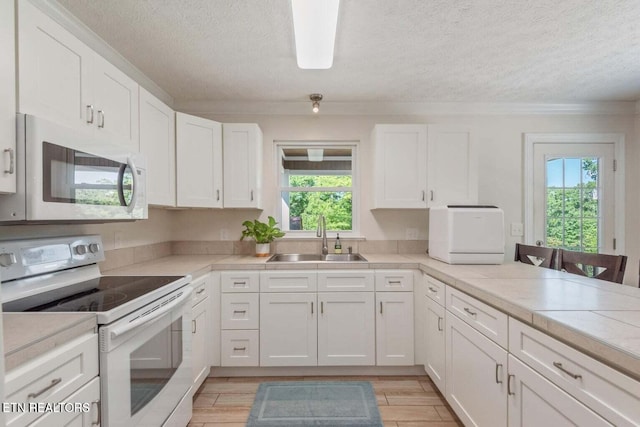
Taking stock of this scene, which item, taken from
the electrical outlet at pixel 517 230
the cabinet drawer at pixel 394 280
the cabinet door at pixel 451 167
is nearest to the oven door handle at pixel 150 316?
the cabinet drawer at pixel 394 280

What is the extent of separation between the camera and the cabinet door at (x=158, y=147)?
6.50 ft

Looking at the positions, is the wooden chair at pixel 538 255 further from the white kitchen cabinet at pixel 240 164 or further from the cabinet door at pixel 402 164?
the white kitchen cabinet at pixel 240 164

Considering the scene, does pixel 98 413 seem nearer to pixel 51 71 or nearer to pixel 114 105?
pixel 51 71

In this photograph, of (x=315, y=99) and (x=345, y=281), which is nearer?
(x=345, y=281)

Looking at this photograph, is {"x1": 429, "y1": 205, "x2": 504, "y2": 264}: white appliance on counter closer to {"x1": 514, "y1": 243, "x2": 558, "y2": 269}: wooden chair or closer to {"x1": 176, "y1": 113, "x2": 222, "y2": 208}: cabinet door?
{"x1": 514, "y1": 243, "x2": 558, "y2": 269}: wooden chair

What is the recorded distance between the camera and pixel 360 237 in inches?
118

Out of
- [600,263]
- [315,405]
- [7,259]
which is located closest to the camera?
[7,259]

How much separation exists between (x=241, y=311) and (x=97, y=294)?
1.12 m

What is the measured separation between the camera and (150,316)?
1.33 metres

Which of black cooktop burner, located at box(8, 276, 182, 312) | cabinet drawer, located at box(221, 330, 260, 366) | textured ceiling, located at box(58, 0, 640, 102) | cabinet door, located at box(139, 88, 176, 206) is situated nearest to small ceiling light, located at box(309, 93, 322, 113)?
textured ceiling, located at box(58, 0, 640, 102)

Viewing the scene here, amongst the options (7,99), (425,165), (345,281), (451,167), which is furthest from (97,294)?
(451,167)

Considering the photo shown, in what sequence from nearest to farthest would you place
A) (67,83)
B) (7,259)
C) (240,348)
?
1. (7,259)
2. (67,83)
3. (240,348)

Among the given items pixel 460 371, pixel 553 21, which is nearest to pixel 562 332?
pixel 460 371

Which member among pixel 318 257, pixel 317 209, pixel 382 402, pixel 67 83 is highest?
pixel 67 83
